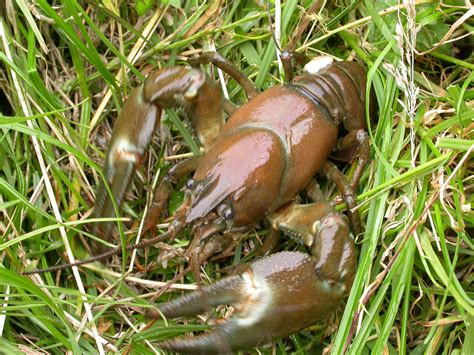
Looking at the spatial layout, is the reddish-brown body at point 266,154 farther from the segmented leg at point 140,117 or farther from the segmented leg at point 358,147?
the segmented leg at point 140,117

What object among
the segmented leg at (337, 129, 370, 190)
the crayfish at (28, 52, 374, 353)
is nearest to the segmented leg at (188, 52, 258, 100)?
the crayfish at (28, 52, 374, 353)

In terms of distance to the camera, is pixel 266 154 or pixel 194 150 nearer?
pixel 266 154

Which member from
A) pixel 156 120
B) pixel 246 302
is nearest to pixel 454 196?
→ pixel 246 302

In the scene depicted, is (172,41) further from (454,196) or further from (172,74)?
(454,196)

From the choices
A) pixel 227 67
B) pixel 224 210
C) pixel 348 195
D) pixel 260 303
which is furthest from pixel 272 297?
pixel 227 67

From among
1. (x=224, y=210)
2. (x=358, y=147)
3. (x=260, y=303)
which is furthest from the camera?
(x=358, y=147)

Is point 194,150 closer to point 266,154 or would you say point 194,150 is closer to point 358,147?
point 266,154

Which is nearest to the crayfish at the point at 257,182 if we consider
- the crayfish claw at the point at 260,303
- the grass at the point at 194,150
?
the crayfish claw at the point at 260,303
